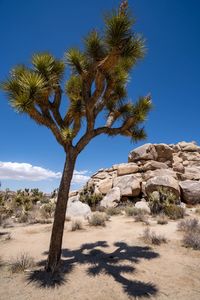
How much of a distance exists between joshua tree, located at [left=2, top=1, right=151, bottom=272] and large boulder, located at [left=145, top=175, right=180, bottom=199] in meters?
9.18

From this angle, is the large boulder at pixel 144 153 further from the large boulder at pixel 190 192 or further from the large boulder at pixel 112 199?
the large boulder at pixel 190 192

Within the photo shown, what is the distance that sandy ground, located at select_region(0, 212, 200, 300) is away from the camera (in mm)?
4043

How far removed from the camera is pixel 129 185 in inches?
631

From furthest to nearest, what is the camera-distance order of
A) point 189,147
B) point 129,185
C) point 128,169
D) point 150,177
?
point 189,147
point 128,169
point 150,177
point 129,185

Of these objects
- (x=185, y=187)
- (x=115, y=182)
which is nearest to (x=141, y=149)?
(x=115, y=182)

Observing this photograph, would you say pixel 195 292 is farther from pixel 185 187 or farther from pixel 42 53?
pixel 185 187

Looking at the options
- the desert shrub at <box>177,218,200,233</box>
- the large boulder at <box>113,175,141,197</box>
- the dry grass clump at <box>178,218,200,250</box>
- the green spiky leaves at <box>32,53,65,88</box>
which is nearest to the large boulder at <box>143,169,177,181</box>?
the large boulder at <box>113,175,141,197</box>

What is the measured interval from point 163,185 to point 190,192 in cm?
179

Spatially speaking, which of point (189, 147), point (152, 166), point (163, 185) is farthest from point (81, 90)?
point (189, 147)

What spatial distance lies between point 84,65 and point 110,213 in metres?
8.74

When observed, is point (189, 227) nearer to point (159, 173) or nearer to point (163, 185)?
point (163, 185)

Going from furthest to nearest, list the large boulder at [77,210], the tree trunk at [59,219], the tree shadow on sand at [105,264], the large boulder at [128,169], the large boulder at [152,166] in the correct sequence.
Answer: the large boulder at [128,169]
the large boulder at [152,166]
the large boulder at [77,210]
the tree trunk at [59,219]
the tree shadow on sand at [105,264]

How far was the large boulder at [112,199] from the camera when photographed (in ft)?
49.5

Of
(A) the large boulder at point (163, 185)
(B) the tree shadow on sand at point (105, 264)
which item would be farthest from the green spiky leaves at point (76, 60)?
(A) the large boulder at point (163, 185)
